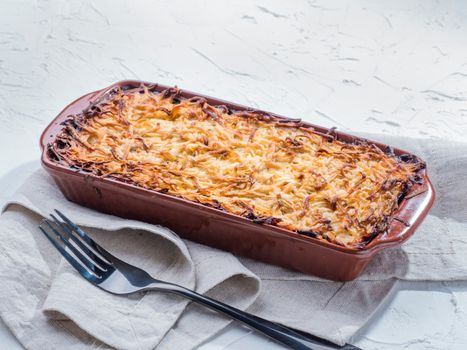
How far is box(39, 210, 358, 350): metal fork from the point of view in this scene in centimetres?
214

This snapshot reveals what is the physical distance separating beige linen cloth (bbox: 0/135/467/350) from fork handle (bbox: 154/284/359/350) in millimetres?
32

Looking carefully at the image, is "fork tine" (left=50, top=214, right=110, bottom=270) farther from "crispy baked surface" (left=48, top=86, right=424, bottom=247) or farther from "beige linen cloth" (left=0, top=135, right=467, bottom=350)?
"crispy baked surface" (left=48, top=86, right=424, bottom=247)

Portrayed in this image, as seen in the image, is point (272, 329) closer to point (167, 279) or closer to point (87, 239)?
point (167, 279)

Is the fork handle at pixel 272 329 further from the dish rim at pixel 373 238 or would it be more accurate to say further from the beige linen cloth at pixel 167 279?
the dish rim at pixel 373 238

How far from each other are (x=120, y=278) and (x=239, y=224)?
1.28ft

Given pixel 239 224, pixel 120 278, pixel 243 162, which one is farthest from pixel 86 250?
pixel 243 162

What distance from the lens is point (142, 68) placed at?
138 inches

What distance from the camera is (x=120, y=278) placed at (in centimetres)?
229

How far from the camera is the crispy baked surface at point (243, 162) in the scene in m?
2.31

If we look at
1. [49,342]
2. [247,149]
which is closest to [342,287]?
[247,149]

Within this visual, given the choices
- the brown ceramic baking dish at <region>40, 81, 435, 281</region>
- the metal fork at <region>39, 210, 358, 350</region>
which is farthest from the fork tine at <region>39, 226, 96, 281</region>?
the brown ceramic baking dish at <region>40, 81, 435, 281</region>

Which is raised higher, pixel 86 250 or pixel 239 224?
pixel 239 224

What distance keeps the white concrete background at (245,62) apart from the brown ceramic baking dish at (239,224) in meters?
0.44

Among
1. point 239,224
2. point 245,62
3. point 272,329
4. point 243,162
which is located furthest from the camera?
point 245,62
